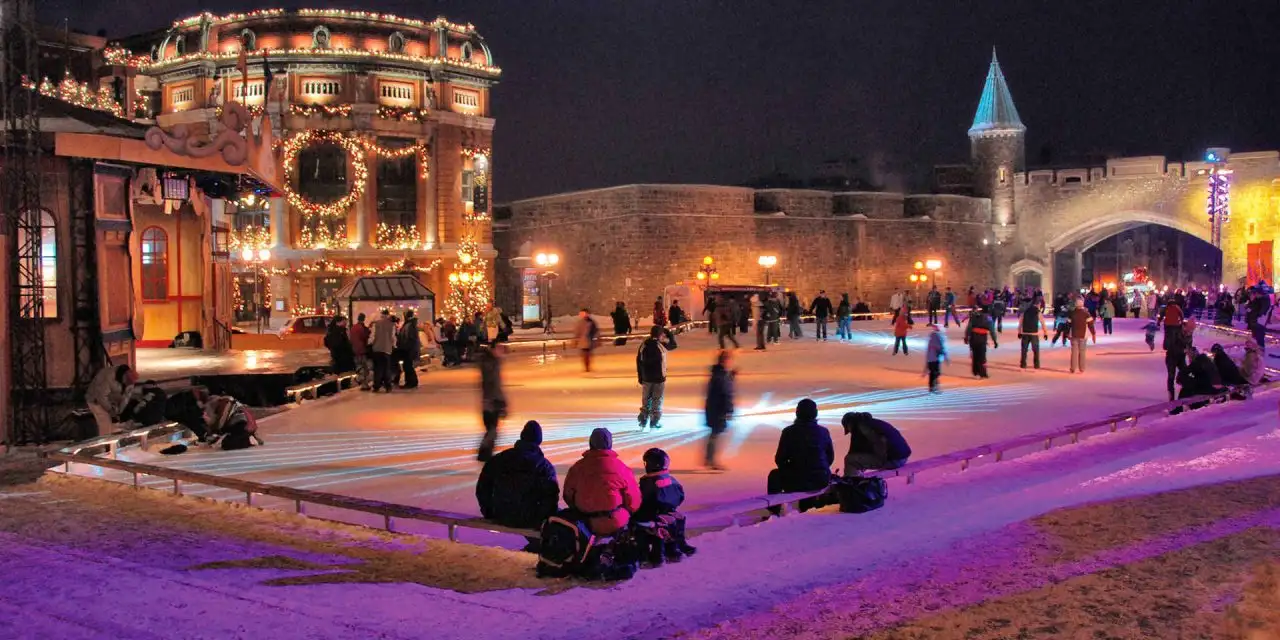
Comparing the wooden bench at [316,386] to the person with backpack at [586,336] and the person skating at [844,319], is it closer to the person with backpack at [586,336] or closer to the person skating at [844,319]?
the person with backpack at [586,336]

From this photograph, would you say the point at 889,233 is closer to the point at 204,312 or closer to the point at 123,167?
the point at 204,312

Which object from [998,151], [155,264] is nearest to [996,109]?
[998,151]

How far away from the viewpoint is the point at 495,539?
657cm

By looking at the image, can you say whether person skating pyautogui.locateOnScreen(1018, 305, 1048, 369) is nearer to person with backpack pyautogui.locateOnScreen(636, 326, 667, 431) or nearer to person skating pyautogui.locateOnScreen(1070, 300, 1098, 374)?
person skating pyautogui.locateOnScreen(1070, 300, 1098, 374)

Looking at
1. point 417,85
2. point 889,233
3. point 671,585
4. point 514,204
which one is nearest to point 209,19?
point 417,85

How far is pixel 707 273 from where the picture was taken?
3400 centimetres

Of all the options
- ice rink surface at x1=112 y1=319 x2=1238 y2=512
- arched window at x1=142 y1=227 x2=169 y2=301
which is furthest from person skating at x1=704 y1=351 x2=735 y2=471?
arched window at x1=142 y1=227 x2=169 y2=301

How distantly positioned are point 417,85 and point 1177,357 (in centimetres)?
2589

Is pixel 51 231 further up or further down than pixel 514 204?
further down

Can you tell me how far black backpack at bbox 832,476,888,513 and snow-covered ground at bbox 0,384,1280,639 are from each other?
10cm

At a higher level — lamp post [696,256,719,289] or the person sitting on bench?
lamp post [696,256,719,289]

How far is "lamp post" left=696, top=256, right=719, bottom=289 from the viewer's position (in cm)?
3378

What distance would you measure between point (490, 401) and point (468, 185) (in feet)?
86.2

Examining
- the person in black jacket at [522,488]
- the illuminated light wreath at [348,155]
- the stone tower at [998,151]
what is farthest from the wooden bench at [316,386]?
the stone tower at [998,151]
